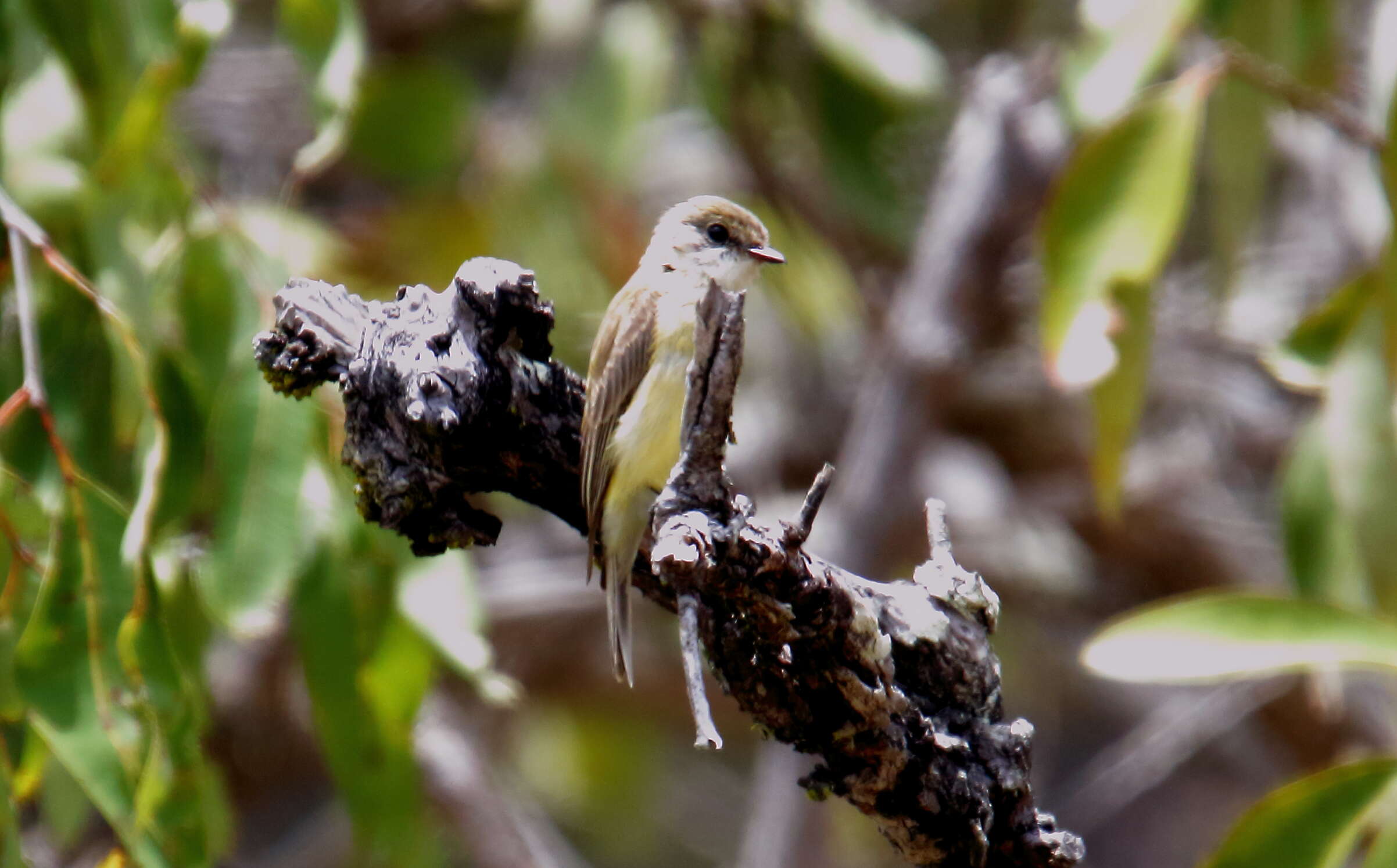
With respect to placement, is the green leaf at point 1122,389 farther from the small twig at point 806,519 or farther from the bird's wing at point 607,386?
the small twig at point 806,519

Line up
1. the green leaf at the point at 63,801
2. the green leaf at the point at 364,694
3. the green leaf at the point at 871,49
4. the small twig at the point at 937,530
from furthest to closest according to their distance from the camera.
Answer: the green leaf at the point at 871,49 → the green leaf at the point at 63,801 → the green leaf at the point at 364,694 → the small twig at the point at 937,530

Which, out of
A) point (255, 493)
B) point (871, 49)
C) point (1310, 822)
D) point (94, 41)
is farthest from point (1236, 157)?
point (94, 41)

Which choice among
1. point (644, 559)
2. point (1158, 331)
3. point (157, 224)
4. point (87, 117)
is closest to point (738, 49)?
point (1158, 331)

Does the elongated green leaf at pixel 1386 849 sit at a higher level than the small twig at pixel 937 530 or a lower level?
higher

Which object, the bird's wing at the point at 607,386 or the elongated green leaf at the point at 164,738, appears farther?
the elongated green leaf at the point at 164,738

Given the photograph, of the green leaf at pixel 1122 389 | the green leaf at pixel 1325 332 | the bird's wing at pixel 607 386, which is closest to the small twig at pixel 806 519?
the bird's wing at pixel 607 386

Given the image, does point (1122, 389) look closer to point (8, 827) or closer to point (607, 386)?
point (607, 386)

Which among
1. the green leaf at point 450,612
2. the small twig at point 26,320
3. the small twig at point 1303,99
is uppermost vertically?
the small twig at point 1303,99
